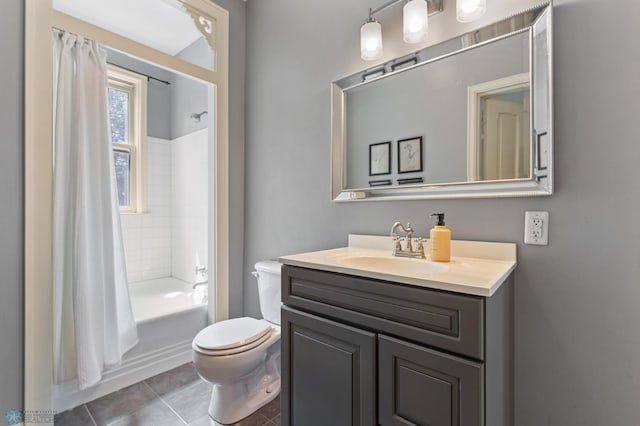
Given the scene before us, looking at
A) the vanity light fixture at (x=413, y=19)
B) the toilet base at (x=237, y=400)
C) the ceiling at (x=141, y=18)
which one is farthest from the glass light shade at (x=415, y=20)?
the toilet base at (x=237, y=400)

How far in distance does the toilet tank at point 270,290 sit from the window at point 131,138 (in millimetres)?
1816

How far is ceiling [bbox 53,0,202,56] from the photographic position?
2268 mm

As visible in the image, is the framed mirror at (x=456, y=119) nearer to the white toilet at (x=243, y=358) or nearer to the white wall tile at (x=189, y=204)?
the white toilet at (x=243, y=358)

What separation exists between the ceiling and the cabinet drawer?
206 centimetres

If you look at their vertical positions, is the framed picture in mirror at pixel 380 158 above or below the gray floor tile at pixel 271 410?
above

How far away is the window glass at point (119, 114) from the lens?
2.79 meters

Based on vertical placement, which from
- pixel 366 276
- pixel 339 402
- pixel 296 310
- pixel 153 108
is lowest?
pixel 339 402

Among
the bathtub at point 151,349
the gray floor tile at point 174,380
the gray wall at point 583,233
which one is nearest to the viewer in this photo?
the gray wall at point 583,233

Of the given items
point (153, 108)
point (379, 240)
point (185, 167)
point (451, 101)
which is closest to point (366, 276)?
point (379, 240)

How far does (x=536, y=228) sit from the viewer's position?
1.11 m

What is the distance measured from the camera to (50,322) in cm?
149

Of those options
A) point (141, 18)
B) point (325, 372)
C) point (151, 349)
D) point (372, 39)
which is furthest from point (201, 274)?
point (372, 39)

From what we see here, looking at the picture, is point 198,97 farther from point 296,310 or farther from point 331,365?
point 331,365

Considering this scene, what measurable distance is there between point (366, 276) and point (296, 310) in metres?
0.37
